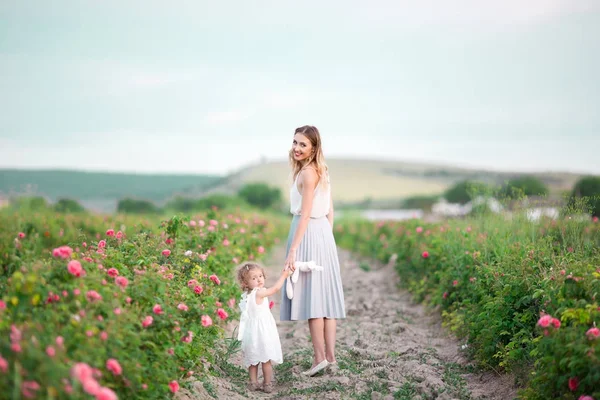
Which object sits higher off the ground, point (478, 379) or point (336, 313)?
point (336, 313)

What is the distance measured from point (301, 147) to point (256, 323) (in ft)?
5.40

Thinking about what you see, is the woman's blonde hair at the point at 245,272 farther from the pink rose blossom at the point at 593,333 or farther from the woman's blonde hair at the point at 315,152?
the pink rose blossom at the point at 593,333

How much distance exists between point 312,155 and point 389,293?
5537 millimetres

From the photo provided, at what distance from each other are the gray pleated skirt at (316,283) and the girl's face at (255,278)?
0.46 metres

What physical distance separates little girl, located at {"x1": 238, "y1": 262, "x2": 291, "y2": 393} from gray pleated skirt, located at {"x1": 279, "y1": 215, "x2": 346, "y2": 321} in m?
0.38

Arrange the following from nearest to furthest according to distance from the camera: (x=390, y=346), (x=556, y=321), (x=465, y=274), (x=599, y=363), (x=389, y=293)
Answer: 1. (x=599, y=363)
2. (x=556, y=321)
3. (x=390, y=346)
4. (x=465, y=274)
5. (x=389, y=293)

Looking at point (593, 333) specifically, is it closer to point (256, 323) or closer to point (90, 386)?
point (256, 323)

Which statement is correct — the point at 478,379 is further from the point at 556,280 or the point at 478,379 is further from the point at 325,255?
the point at 325,255

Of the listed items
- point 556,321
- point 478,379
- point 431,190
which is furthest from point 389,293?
point 431,190

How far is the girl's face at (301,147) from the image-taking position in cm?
569

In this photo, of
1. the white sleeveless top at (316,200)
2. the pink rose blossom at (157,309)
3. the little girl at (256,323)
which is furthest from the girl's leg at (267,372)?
the pink rose blossom at (157,309)

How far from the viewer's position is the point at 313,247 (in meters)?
→ 5.75

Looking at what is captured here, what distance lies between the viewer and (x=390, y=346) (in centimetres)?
698

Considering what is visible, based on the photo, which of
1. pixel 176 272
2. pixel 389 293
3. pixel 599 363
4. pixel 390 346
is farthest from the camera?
pixel 389 293
